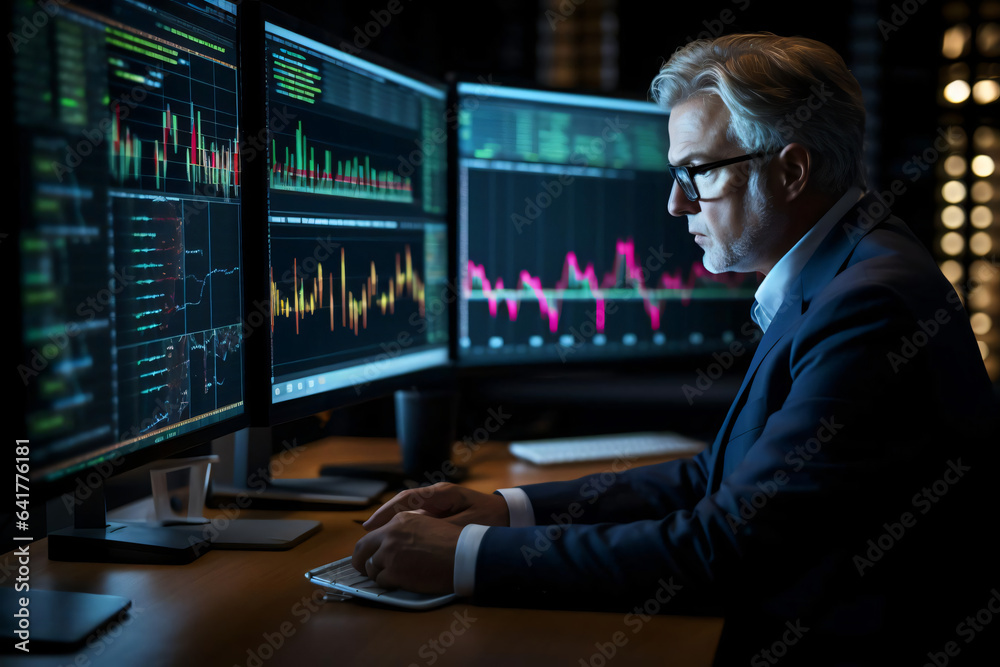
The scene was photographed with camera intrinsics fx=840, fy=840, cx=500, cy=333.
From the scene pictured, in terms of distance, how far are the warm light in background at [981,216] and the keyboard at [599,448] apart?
1.26 metres

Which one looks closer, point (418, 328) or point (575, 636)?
point (575, 636)

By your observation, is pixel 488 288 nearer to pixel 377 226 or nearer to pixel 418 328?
pixel 418 328

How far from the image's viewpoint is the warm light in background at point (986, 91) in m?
2.33

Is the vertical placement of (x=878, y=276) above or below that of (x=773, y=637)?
above

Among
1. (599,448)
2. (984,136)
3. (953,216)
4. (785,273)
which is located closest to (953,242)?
(953,216)

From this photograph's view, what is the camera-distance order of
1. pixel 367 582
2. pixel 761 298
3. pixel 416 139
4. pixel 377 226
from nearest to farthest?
1. pixel 367 582
2. pixel 761 298
3. pixel 377 226
4. pixel 416 139

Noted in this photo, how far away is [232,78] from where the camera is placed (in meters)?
1.07

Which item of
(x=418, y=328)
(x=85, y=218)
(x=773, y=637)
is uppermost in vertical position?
(x=85, y=218)

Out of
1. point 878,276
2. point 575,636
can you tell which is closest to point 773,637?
point 575,636

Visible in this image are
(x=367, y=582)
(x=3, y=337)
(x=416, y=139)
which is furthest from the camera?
(x=416, y=139)

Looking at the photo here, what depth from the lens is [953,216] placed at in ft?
7.80

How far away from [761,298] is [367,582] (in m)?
0.68

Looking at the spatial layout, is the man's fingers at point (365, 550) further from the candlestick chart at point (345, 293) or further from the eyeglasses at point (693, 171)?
the eyeglasses at point (693, 171)

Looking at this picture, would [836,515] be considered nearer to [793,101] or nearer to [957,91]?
[793,101]
